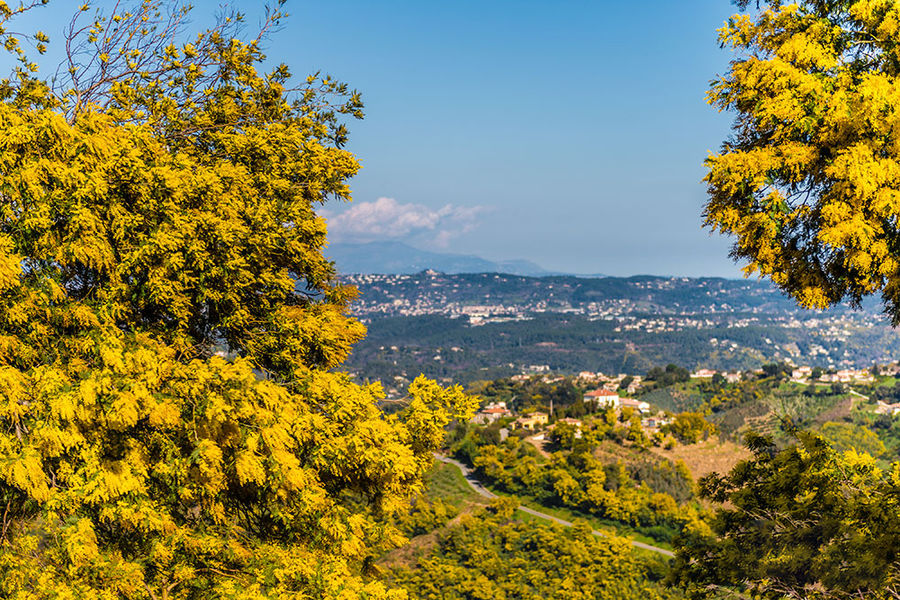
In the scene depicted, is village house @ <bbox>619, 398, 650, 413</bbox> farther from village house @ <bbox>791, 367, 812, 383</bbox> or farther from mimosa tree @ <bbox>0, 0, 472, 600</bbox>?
mimosa tree @ <bbox>0, 0, 472, 600</bbox>

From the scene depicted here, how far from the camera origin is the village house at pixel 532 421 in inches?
3435

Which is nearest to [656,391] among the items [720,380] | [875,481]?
[720,380]

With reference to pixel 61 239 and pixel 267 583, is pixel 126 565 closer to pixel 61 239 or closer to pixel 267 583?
pixel 267 583

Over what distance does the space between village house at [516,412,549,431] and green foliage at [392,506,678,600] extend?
4304 cm

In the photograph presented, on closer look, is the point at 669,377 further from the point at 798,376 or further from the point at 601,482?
the point at 601,482

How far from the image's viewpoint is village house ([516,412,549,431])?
87244 millimetres

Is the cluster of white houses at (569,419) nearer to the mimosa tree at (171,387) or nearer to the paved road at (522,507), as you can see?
the paved road at (522,507)

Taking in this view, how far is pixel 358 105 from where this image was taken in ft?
30.8

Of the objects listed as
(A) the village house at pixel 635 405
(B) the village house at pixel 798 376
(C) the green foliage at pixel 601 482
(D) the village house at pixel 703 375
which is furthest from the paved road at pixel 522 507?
(B) the village house at pixel 798 376

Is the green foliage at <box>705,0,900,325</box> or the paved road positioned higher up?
the green foliage at <box>705,0,900,325</box>

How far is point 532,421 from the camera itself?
90938 millimetres

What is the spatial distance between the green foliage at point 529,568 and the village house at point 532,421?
43.0m

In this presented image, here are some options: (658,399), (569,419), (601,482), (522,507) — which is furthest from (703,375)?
(522,507)

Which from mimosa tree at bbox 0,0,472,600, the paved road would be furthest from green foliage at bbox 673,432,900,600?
the paved road
